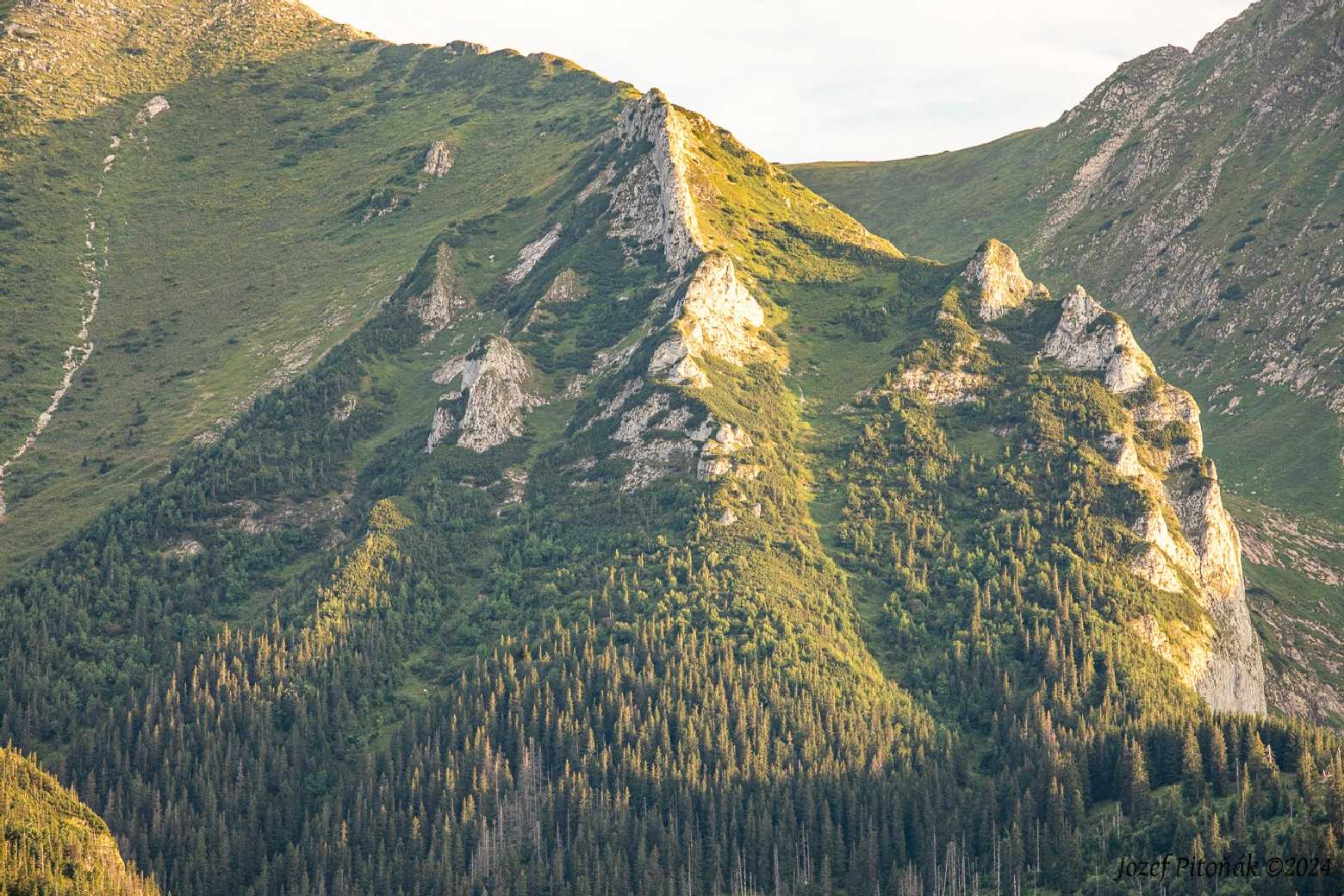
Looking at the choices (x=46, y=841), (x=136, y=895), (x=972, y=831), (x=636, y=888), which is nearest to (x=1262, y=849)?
(x=972, y=831)

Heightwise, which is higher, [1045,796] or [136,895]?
[1045,796]

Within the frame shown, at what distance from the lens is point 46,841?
19650cm

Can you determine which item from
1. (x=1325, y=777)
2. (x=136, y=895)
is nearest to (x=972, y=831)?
(x=1325, y=777)

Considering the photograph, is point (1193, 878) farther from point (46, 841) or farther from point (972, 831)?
point (46, 841)

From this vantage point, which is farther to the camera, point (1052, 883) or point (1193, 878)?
point (1052, 883)

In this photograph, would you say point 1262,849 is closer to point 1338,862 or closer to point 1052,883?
point 1338,862

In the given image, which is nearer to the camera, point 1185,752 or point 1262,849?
point 1262,849

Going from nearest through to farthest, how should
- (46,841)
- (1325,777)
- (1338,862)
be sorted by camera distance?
(1338,862), (1325,777), (46,841)

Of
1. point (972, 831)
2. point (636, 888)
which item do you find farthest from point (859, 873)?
point (636, 888)

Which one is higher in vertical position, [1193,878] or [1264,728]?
[1264,728]

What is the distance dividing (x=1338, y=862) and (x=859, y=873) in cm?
5821

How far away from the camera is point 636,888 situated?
653 ft

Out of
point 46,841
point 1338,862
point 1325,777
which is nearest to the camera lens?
point 1338,862

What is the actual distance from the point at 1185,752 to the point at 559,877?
3187 inches
